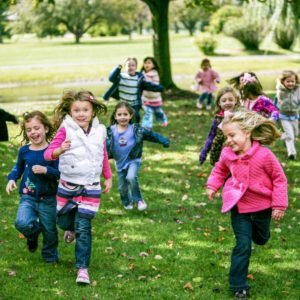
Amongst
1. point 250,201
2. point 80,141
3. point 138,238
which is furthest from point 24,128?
point 250,201

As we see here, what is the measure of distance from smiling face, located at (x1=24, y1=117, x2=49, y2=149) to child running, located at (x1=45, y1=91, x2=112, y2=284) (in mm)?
310

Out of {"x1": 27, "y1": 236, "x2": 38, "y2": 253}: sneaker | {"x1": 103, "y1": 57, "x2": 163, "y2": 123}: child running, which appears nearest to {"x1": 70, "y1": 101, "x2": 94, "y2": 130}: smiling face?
{"x1": 27, "y1": 236, "x2": 38, "y2": 253}: sneaker

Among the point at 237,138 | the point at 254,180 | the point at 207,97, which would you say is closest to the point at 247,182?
the point at 254,180

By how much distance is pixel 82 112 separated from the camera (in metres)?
5.88

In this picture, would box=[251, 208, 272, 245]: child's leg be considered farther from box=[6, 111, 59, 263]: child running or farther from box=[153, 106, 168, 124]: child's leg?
box=[153, 106, 168, 124]: child's leg

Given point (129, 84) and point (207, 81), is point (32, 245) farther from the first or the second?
point (207, 81)

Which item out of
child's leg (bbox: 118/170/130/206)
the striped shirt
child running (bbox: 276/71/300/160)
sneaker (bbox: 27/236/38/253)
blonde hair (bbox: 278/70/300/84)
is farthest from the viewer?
the striped shirt

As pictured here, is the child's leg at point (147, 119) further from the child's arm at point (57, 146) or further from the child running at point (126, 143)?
the child's arm at point (57, 146)

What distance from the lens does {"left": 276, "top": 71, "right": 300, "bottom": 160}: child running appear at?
10633 millimetres

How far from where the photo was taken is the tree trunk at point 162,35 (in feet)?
68.3

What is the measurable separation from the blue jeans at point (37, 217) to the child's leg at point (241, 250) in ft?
6.13

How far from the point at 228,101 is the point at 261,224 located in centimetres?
243

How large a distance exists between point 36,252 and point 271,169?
290cm

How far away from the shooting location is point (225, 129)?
5.45 metres
